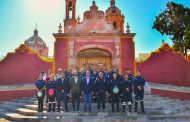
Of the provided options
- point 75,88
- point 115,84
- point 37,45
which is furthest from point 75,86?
point 37,45

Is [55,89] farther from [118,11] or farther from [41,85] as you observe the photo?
[118,11]

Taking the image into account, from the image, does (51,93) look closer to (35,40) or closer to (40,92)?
(40,92)

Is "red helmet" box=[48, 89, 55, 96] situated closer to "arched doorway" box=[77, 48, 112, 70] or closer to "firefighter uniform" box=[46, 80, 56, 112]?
"firefighter uniform" box=[46, 80, 56, 112]

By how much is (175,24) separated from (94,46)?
9.85m

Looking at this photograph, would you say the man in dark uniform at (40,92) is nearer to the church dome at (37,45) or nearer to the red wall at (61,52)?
the red wall at (61,52)

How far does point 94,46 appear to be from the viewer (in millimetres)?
15641

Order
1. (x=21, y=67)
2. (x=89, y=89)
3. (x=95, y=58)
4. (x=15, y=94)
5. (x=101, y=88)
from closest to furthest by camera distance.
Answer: (x=89, y=89) < (x=101, y=88) < (x=15, y=94) < (x=21, y=67) < (x=95, y=58)

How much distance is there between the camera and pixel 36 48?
50656mm

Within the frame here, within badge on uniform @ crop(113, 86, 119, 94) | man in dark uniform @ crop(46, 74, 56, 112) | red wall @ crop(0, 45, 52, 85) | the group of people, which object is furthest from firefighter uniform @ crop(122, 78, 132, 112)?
red wall @ crop(0, 45, 52, 85)

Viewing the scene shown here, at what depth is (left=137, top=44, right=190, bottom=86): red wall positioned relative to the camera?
48.2 feet

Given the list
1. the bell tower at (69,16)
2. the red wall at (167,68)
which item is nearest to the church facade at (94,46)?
the red wall at (167,68)

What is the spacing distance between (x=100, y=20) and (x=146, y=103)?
7917mm

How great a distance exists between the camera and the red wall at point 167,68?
14680 mm

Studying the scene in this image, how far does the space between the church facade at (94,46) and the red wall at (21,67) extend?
123 cm
